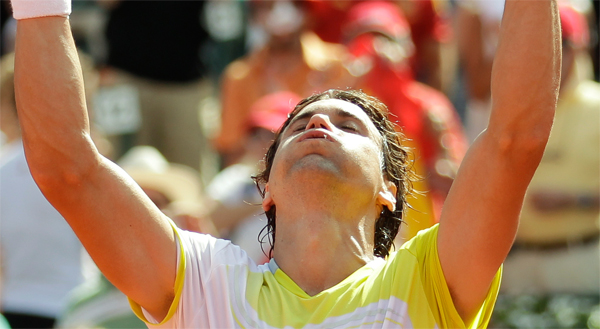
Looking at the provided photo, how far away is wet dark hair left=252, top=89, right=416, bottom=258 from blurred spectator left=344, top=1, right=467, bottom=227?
52.4 inches

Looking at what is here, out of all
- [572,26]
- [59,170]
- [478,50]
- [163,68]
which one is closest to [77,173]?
[59,170]

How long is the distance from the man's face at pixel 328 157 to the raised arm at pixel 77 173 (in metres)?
0.50

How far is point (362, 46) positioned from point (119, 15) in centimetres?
234

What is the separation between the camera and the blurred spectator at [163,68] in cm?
691

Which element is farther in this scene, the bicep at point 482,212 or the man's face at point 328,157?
the man's face at point 328,157

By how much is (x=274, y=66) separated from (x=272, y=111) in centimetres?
86

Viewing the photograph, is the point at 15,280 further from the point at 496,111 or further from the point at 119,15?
the point at 496,111

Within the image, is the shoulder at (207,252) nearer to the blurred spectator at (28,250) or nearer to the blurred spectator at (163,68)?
the blurred spectator at (28,250)

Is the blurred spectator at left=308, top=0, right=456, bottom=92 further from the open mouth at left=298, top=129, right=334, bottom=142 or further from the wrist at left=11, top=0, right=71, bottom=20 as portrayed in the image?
the wrist at left=11, top=0, right=71, bottom=20

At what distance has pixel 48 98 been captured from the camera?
2.40 meters

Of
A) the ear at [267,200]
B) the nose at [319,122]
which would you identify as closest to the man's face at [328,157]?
the nose at [319,122]

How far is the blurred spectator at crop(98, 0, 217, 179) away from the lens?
22.7 feet

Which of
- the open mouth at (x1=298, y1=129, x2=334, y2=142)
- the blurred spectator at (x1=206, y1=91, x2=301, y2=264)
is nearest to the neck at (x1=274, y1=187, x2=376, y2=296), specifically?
the open mouth at (x1=298, y1=129, x2=334, y2=142)

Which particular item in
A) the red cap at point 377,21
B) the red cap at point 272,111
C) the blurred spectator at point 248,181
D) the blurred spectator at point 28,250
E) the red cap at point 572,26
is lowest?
the blurred spectator at point 28,250
